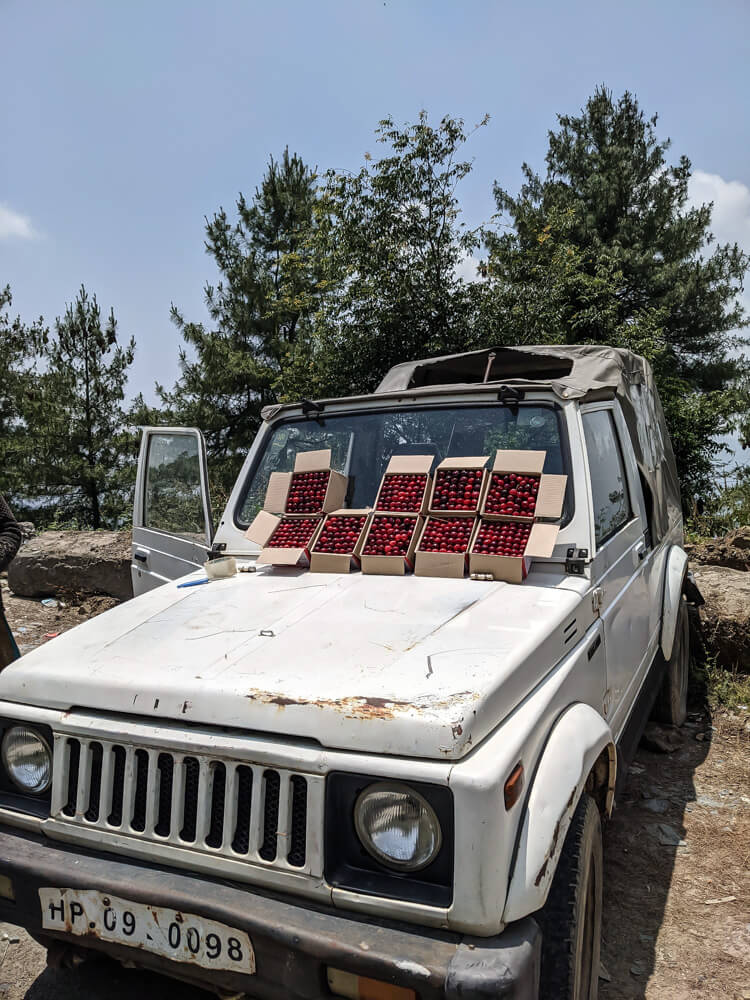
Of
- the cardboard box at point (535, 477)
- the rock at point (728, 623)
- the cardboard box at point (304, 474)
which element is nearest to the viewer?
the cardboard box at point (535, 477)

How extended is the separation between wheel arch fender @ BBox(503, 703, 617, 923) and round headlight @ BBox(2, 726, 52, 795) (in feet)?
4.37

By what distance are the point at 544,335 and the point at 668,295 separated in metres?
8.11

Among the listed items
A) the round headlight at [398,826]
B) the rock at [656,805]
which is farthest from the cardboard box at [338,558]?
the rock at [656,805]

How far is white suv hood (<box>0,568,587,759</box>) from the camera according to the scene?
177cm

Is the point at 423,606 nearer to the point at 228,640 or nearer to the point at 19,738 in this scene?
the point at 228,640

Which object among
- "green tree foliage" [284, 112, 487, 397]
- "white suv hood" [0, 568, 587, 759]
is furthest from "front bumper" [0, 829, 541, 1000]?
"green tree foliage" [284, 112, 487, 397]

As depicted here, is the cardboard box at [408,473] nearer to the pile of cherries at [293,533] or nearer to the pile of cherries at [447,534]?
the pile of cherries at [447,534]

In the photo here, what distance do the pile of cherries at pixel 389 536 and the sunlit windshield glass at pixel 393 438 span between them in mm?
262

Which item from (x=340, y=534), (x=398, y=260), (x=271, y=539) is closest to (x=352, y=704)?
(x=340, y=534)

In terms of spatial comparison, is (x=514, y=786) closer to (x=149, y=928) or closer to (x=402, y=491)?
(x=149, y=928)

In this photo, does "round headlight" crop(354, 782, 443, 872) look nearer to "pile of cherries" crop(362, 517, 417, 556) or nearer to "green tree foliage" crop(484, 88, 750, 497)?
"pile of cherries" crop(362, 517, 417, 556)

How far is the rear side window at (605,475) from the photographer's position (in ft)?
9.85

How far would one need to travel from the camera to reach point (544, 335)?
1391cm

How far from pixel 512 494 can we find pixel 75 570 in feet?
22.8
